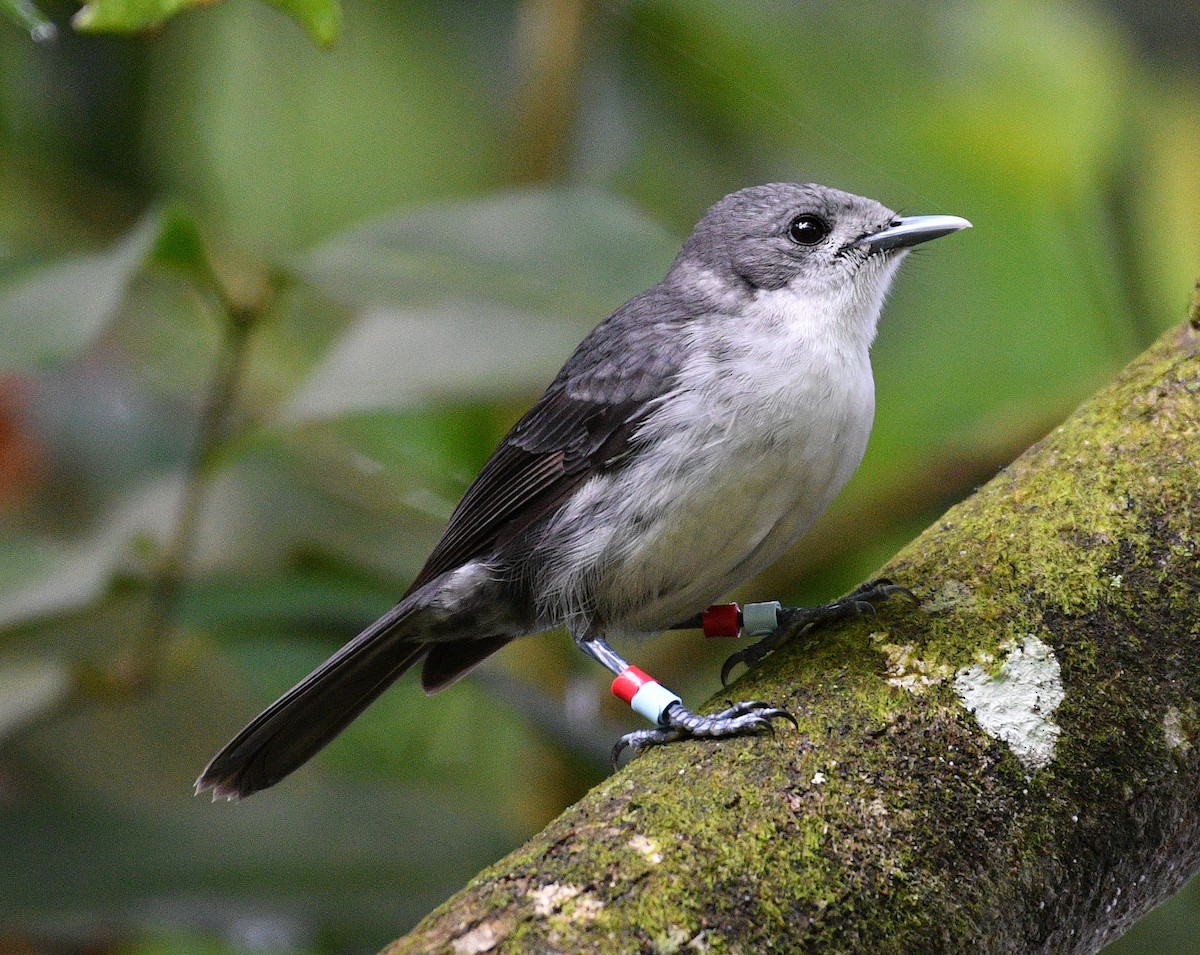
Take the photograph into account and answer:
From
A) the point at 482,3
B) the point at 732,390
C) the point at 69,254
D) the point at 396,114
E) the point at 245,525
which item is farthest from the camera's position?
the point at 396,114

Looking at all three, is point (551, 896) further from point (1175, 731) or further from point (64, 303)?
point (64, 303)

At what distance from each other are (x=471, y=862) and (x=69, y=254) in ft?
5.73

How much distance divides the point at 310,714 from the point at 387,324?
3.54 feet

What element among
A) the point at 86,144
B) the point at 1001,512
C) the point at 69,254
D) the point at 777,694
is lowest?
the point at 86,144

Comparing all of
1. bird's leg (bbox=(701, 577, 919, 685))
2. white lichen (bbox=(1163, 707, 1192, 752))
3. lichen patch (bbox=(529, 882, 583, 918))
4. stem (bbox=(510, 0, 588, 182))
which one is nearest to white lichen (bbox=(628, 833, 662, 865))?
lichen patch (bbox=(529, 882, 583, 918))

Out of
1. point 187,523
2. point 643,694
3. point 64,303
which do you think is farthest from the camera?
point 187,523

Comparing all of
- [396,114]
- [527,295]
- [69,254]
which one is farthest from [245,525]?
[396,114]

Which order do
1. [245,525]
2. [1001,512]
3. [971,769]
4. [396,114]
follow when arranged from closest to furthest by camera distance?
[971,769] < [1001,512] < [245,525] < [396,114]

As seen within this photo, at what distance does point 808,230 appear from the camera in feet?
9.71

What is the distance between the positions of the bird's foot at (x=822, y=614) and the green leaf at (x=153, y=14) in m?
1.21

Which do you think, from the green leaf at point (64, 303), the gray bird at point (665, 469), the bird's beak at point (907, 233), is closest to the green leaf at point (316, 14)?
the green leaf at point (64, 303)

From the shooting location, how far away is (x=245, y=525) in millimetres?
3633

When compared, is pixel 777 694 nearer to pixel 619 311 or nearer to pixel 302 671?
pixel 619 311

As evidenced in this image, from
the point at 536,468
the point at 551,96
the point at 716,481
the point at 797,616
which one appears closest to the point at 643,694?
the point at 797,616
